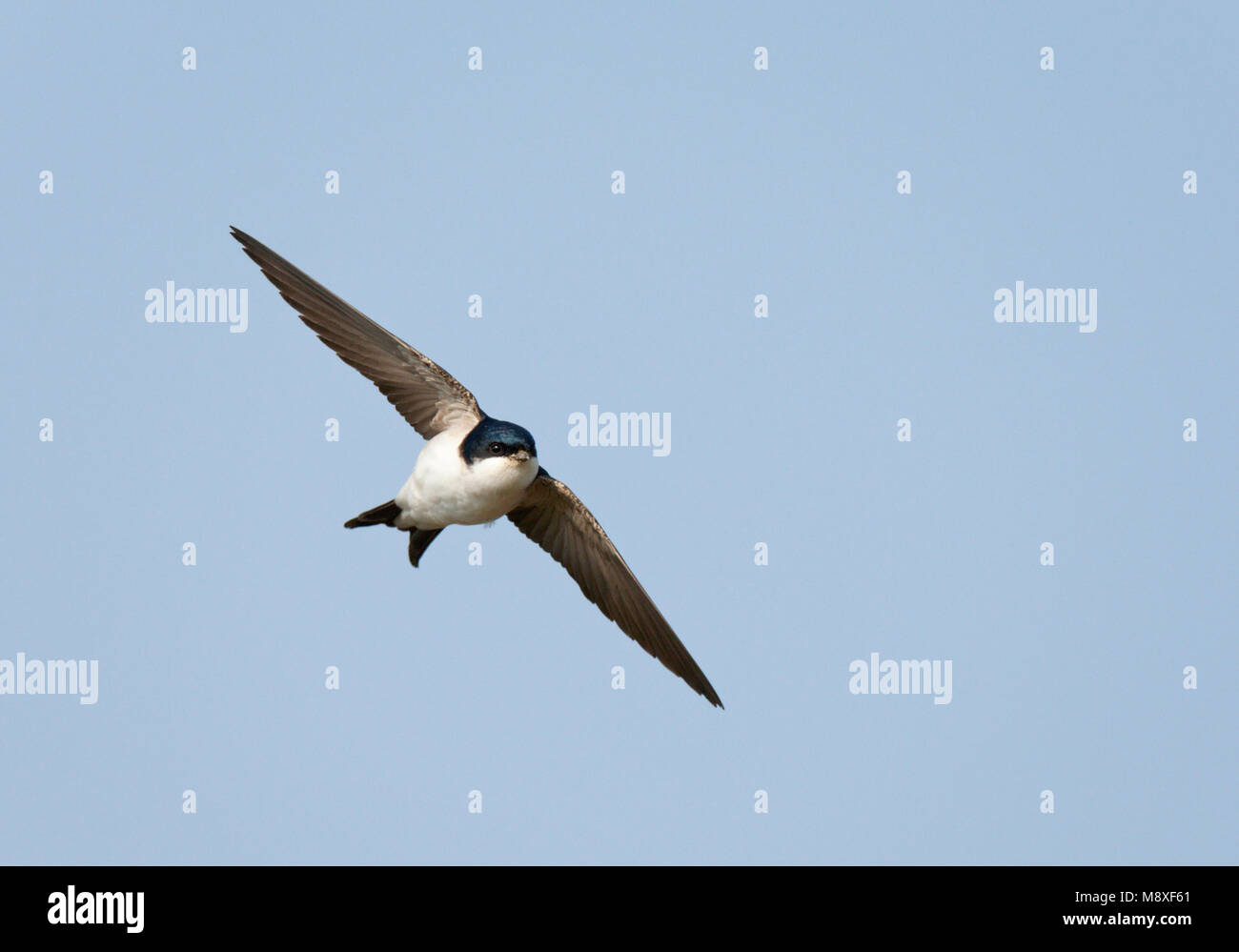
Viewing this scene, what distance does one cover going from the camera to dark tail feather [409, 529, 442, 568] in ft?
31.2

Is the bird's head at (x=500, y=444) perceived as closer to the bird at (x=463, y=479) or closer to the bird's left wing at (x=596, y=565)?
the bird at (x=463, y=479)

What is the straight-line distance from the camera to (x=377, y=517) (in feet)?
30.9

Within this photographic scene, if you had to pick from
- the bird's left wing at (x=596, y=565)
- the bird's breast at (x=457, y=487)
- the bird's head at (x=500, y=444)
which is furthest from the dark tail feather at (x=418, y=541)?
the bird's head at (x=500, y=444)

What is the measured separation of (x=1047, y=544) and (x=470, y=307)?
191 inches

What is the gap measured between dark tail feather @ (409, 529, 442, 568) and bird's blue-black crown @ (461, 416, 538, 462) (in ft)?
2.83

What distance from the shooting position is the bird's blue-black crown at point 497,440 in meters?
8.63

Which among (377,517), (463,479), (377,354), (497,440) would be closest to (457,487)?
(463,479)

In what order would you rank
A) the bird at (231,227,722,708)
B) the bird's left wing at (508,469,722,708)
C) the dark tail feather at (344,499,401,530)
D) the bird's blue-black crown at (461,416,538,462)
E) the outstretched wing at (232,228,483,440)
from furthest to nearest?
1. the bird's left wing at (508,469,722,708)
2. the dark tail feather at (344,499,401,530)
3. the outstretched wing at (232,228,483,440)
4. the bird at (231,227,722,708)
5. the bird's blue-black crown at (461,416,538,462)

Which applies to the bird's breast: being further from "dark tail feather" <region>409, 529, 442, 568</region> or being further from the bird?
"dark tail feather" <region>409, 529, 442, 568</region>

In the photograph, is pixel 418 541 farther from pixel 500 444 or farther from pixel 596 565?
pixel 500 444

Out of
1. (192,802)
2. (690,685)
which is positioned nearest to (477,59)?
(690,685)

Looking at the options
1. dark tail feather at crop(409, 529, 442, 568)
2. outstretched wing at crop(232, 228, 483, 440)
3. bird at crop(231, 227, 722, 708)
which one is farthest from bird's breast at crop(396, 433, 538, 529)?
outstretched wing at crop(232, 228, 483, 440)

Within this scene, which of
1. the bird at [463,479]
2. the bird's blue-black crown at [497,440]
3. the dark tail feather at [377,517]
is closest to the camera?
the bird's blue-black crown at [497,440]

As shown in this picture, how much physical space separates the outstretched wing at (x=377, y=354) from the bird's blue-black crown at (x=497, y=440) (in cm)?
70
